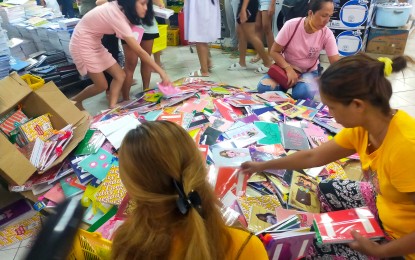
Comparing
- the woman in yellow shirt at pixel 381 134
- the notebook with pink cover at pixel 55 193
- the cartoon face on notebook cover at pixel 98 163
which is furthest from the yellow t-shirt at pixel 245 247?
the notebook with pink cover at pixel 55 193

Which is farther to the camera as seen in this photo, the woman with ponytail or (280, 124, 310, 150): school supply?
(280, 124, 310, 150): school supply

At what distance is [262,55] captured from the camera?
3934 millimetres

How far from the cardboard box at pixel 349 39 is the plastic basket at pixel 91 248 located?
4029 millimetres

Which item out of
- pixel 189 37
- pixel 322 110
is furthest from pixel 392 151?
pixel 189 37

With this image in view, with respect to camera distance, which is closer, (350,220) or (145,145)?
(145,145)

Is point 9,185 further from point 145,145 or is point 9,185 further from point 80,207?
point 80,207

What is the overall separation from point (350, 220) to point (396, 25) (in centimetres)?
399

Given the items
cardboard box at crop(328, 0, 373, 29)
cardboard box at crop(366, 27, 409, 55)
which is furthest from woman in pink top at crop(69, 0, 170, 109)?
cardboard box at crop(366, 27, 409, 55)

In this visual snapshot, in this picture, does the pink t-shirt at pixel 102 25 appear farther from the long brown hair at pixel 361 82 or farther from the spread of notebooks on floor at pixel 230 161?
the long brown hair at pixel 361 82

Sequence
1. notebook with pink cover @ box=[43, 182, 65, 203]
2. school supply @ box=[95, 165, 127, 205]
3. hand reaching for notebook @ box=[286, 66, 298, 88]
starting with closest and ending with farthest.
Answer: school supply @ box=[95, 165, 127, 205]
notebook with pink cover @ box=[43, 182, 65, 203]
hand reaching for notebook @ box=[286, 66, 298, 88]

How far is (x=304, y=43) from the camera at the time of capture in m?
2.61

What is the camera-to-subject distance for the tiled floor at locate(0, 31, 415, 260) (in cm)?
318

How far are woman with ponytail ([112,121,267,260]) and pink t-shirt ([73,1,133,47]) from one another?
1972 millimetres

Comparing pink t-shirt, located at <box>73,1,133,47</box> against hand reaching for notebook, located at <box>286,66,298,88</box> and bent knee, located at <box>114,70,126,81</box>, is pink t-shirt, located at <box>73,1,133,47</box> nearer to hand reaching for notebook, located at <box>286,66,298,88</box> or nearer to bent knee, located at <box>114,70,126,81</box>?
bent knee, located at <box>114,70,126,81</box>
